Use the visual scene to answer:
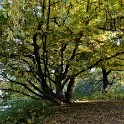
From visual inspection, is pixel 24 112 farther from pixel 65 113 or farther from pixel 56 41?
pixel 56 41

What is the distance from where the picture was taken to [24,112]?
34.8 ft

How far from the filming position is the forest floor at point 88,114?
898 cm

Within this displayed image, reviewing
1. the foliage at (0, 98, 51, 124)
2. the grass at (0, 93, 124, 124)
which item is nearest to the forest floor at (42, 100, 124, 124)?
the grass at (0, 93, 124, 124)

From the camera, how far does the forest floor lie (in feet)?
29.5

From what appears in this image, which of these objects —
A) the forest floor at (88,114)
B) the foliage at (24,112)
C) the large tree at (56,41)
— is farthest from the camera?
the foliage at (24,112)

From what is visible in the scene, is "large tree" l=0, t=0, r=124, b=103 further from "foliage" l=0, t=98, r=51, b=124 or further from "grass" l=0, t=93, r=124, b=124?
"grass" l=0, t=93, r=124, b=124

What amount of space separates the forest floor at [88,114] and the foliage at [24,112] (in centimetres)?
41

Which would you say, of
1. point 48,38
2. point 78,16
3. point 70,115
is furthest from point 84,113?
point 78,16

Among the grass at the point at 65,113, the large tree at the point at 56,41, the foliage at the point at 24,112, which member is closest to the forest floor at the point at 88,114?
the grass at the point at 65,113

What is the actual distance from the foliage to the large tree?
19.9 inches

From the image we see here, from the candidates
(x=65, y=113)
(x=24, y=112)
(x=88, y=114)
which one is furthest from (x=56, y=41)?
(x=24, y=112)

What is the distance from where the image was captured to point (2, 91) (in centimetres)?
1187

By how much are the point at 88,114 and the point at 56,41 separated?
2.40m

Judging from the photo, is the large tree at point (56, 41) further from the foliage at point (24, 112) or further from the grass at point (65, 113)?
the grass at point (65, 113)
